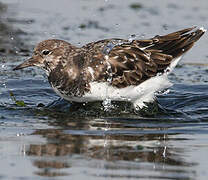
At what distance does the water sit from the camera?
532cm

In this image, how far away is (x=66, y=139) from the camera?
6.16 meters

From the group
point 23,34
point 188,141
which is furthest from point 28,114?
point 23,34

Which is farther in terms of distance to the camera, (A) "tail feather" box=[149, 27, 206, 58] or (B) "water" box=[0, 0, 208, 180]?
(A) "tail feather" box=[149, 27, 206, 58]

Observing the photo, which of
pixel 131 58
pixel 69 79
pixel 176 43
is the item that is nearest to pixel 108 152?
pixel 69 79

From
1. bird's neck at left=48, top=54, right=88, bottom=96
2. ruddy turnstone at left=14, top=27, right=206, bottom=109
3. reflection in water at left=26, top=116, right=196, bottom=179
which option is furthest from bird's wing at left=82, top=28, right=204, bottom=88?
reflection in water at left=26, top=116, right=196, bottom=179

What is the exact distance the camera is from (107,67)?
749 cm

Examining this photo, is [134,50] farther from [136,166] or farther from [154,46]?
[136,166]

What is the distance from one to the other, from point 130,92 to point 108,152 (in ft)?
6.69

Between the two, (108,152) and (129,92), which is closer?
(108,152)

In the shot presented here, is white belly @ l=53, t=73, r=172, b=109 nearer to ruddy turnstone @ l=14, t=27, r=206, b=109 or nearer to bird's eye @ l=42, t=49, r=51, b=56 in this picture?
ruddy turnstone @ l=14, t=27, r=206, b=109

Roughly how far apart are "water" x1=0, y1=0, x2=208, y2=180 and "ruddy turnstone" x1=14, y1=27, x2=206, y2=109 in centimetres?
23

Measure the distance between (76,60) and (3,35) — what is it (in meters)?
4.16

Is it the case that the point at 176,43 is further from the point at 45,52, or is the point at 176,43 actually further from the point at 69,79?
the point at 45,52

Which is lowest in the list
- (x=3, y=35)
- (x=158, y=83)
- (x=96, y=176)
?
(x=96, y=176)
